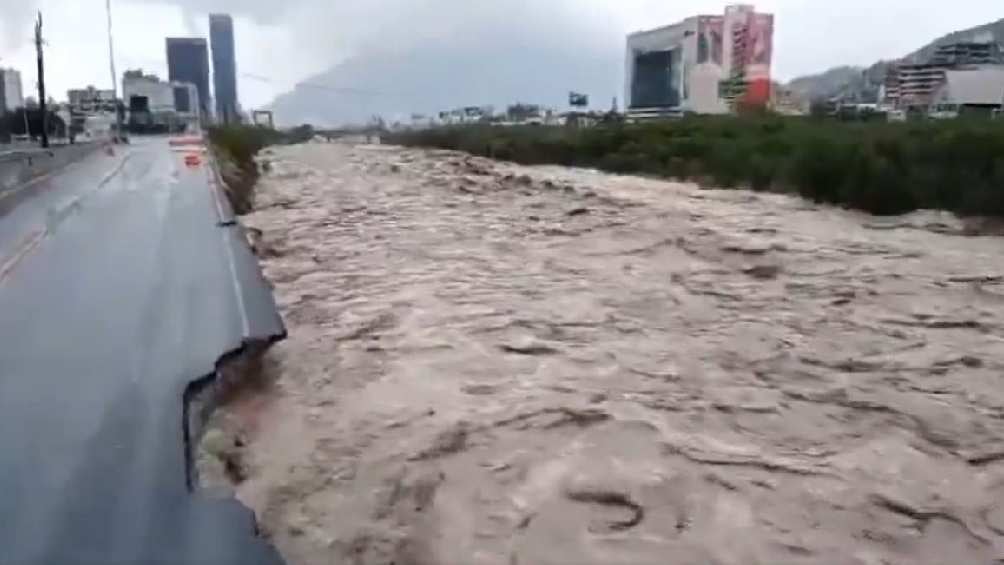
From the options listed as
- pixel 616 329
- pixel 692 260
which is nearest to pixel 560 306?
pixel 616 329

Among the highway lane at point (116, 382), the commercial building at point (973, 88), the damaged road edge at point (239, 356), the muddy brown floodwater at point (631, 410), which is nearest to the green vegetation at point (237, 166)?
the highway lane at point (116, 382)

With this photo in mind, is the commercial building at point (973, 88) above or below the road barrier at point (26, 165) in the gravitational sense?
above

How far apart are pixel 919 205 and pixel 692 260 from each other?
319 inches

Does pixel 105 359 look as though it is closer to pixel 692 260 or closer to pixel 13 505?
pixel 13 505

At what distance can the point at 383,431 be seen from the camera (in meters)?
7.86

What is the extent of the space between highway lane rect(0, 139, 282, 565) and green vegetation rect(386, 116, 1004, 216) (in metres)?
13.4

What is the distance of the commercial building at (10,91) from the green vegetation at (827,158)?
45700 millimetres

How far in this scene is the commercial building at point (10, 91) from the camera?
2742 inches

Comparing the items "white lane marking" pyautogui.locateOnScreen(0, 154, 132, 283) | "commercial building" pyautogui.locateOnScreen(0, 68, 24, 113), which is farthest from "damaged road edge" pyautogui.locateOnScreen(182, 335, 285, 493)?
"commercial building" pyautogui.locateOnScreen(0, 68, 24, 113)

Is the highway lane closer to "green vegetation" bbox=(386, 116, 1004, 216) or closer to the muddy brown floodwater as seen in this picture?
the muddy brown floodwater

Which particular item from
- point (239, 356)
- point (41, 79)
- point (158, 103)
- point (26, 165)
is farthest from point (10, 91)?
point (239, 356)

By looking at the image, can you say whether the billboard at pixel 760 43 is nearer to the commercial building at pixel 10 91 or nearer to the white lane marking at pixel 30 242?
the commercial building at pixel 10 91

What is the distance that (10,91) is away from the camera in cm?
7781

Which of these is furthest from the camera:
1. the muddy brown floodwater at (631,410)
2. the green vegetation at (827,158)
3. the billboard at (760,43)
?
the billboard at (760,43)
